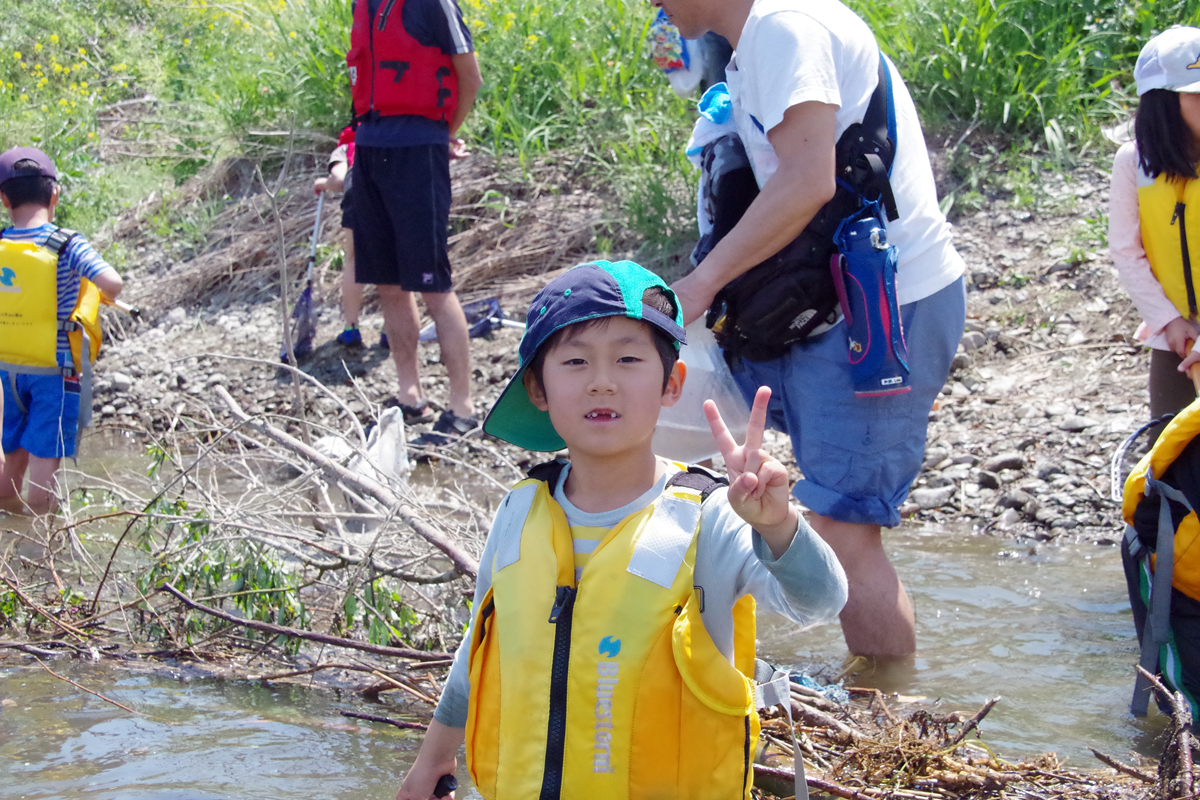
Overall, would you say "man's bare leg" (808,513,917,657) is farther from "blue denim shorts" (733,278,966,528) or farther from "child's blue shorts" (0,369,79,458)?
"child's blue shorts" (0,369,79,458)

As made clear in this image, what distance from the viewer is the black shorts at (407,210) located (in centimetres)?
589

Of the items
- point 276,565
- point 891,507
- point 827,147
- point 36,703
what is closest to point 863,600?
point 891,507

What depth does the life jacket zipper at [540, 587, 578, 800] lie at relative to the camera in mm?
1784

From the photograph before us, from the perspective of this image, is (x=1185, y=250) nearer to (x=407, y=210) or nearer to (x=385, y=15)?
(x=407, y=210)

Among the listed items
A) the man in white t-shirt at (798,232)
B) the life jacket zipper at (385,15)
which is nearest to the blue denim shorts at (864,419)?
the man in white t-shirt at (798,232)

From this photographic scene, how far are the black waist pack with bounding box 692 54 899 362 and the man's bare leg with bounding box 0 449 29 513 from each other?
3.87 m

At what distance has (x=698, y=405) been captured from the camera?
10.2ft

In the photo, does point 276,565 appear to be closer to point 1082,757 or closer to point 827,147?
point 827,147

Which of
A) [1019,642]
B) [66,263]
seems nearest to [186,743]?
[1019,642]

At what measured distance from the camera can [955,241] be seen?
6.89 metres

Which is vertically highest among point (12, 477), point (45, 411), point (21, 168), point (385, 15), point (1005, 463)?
point (385, 15)

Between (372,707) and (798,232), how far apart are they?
1654 millimetres

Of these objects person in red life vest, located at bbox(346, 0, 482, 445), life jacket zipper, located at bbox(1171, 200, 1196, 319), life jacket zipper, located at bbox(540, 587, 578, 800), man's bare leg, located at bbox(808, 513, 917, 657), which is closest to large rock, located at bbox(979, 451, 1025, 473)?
life jacket zipper, located at bbox(1171, 200, 1196, 319)

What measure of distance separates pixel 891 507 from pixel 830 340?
1.50ft
